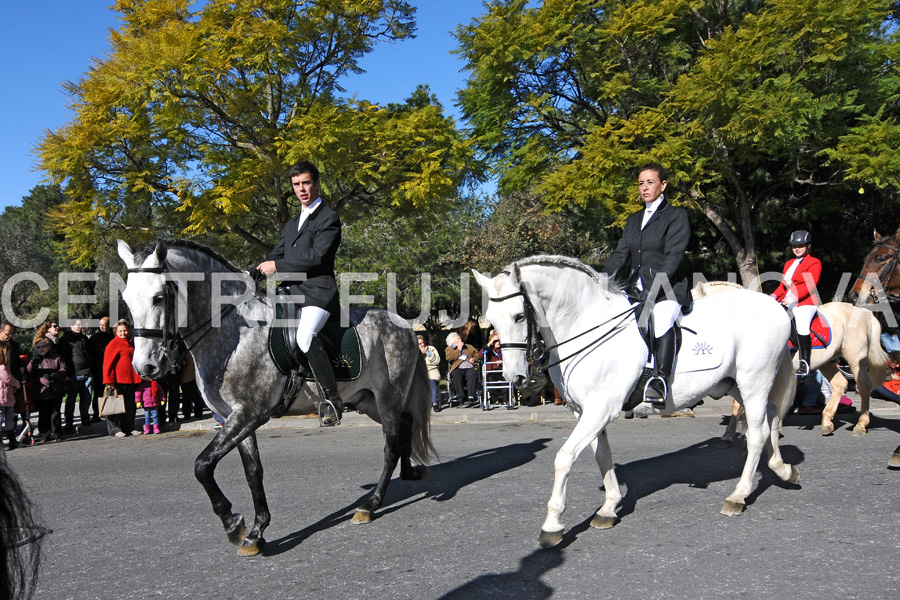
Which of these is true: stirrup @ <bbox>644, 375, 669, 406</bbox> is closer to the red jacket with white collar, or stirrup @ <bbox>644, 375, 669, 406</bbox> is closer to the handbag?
the red jacket with white collar

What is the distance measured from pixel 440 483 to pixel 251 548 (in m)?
2.49

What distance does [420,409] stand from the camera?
698 cm

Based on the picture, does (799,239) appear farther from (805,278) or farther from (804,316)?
(804,316)

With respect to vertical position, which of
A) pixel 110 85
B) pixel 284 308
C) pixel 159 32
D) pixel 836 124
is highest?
pixel 159 32

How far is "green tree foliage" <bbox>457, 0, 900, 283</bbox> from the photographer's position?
1516cm

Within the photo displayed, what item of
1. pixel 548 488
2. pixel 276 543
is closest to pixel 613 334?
pixel 548 488

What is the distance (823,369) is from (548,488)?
18.7ft

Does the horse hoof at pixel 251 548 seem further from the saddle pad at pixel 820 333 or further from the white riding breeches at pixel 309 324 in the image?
the saddle pad at pixel 820 333

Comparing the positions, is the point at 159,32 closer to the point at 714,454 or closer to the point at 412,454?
the point at 412,454

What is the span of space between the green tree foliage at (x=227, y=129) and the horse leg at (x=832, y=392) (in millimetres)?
9346

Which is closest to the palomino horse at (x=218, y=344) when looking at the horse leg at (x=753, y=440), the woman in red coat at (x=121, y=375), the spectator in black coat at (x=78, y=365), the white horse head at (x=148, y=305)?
the white horse head at (x=148, y=305)

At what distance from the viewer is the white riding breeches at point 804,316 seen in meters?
8.99

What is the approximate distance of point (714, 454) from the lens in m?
8.11

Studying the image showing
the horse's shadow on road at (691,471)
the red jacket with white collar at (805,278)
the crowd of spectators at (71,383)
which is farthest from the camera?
the crowd of spectators at (71,383)
